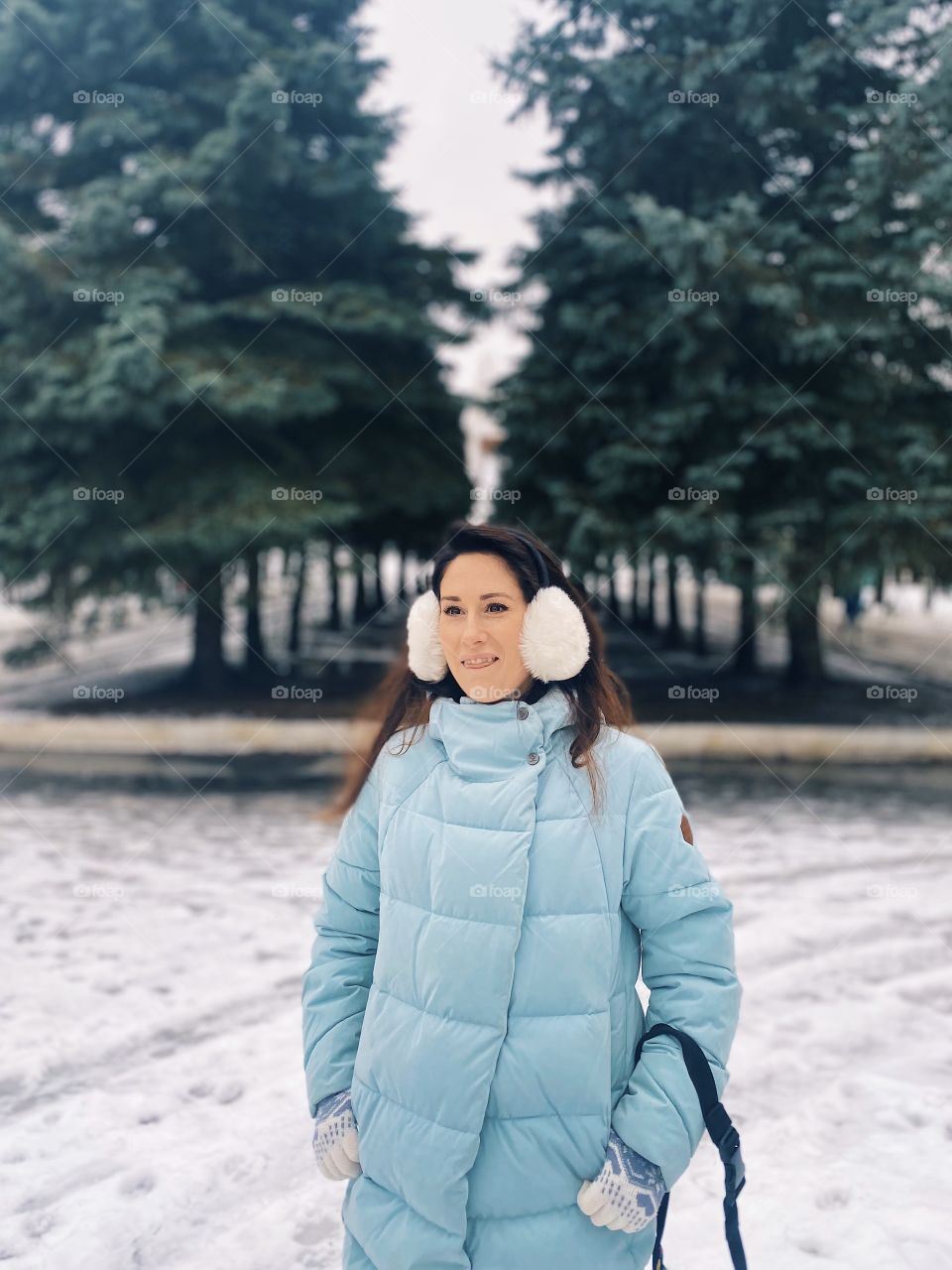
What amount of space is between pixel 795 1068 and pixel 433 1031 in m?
2.46

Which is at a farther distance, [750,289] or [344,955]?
[750,289]

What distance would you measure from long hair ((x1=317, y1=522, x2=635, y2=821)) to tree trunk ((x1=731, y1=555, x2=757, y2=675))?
9167mm

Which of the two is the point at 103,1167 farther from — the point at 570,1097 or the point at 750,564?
the point at 750,564

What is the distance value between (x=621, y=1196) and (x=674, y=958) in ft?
1.21

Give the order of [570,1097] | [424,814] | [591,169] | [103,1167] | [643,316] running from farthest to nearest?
[591,169] < [643,316] < [103,1167] < [424,814] < [570,1097]

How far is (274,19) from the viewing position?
11320 mm

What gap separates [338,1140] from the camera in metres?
1.64

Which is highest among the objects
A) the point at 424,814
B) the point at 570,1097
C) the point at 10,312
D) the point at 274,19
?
the point at 274,19

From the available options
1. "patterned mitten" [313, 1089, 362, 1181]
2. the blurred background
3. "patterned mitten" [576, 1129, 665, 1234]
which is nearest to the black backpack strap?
"patterned mitten" [576, 1129, 665, 1234]

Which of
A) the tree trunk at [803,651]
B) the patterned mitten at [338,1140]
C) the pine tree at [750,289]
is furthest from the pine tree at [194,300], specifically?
the patterned mitten at [338,1140]

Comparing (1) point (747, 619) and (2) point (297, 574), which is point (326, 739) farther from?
(1) point (747, 619)

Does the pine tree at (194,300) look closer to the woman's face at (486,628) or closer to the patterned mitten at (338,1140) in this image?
the woman's face at (486,628)

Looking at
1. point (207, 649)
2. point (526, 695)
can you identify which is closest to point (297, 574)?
point (207, 649)

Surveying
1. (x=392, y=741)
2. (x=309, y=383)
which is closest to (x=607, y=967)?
(x=392, y=741)
